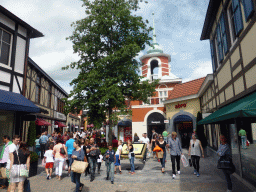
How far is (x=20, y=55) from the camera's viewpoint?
1076 centimetres

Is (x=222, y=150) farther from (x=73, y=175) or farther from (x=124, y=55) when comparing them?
(x=124, y=55)

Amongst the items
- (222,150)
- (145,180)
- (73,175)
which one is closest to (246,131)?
(222,150)

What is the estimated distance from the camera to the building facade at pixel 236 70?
5.99 metres

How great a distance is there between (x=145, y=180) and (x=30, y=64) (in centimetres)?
1553

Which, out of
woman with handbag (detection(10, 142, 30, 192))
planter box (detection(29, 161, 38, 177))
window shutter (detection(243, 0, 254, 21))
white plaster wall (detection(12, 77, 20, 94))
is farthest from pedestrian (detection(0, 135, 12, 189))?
window shutter (detection(243, 0, 254, 21))

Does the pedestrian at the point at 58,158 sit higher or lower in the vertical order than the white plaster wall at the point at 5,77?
lower

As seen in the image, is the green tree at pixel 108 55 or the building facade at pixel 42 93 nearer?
the green tree at pixel 108 55

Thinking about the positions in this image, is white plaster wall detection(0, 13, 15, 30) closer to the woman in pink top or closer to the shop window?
the shop window

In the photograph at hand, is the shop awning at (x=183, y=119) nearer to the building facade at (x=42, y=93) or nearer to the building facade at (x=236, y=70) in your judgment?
the building facade at (x=236, y=70)

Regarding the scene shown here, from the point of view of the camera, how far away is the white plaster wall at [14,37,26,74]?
10.5 metres

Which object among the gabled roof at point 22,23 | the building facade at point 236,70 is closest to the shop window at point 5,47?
the gabled roof at point 22,23

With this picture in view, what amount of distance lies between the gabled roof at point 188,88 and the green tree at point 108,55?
6.54 metres

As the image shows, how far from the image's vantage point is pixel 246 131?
8953 mm

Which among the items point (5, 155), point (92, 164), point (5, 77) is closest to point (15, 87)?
point (5, 77)
